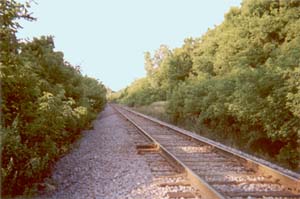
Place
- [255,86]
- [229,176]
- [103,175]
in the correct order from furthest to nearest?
1. [255,86]
2. [103,175]
3. [229,176]

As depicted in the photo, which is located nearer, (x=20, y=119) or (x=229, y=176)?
(x=20, y=119)

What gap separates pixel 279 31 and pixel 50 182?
18014 millimetres

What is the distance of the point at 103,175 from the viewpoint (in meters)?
11.3

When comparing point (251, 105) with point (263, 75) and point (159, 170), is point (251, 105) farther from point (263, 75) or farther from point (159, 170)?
point (159, 170)

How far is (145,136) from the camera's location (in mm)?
21250

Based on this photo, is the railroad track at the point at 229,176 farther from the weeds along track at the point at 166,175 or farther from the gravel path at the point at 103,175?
the gravel path at the point at 103,175

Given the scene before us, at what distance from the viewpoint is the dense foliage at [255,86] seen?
15.0 m

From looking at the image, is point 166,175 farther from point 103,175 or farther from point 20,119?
point 20,119

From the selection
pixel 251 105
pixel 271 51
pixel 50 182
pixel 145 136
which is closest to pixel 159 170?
pixel 50 182

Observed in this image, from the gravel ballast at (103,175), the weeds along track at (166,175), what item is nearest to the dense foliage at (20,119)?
the gravel ballast at (103,175)

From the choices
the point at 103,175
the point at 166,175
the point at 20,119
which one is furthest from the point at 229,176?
the point at 20,119

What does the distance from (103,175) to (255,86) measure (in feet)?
24.3

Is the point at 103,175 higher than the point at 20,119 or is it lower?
lower

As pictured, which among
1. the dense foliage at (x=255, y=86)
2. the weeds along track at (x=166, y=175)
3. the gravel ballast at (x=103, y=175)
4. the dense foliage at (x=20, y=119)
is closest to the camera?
the dense foliage at (x=20, y=119)
